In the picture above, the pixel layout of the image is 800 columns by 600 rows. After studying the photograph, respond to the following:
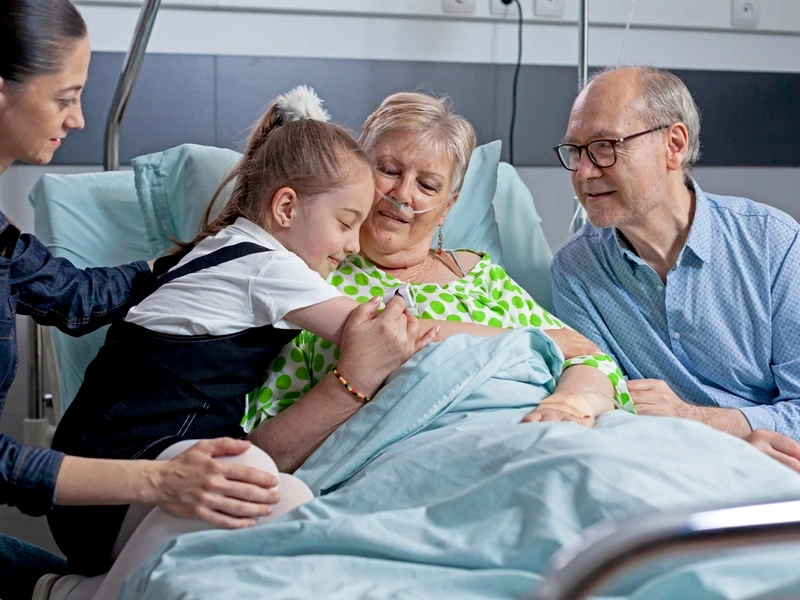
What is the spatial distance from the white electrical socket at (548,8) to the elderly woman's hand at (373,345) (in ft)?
5.90

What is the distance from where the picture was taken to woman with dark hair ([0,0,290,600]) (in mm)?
1256

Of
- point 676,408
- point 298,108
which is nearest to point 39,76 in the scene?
point 298,108

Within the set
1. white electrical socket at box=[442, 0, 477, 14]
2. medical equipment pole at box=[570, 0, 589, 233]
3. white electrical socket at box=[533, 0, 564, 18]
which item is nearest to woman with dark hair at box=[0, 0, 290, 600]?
medical equipment pole at box=[570, 0, 589, 233]

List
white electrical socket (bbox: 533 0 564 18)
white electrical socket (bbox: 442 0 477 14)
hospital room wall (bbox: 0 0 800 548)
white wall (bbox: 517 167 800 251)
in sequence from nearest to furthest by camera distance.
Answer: hospital room wall (bbox: 0 0 800 548) < white electrical socket (bbox: 442 0 477 14) < white electrical socket (bbox: 533 0 564 18) < white wall (bbox: 517 167 800 251)

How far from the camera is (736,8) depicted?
327 centimetres

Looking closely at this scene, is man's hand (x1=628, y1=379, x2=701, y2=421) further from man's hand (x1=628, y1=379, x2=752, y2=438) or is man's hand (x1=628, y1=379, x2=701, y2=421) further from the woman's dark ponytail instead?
the woman's dark ponytail

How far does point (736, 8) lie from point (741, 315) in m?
1.69

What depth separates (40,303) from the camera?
1.59 m

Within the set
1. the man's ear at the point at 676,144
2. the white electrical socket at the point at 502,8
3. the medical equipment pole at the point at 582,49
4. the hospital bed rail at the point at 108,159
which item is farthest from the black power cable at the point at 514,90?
the hospital bed rail at the point at 108,159

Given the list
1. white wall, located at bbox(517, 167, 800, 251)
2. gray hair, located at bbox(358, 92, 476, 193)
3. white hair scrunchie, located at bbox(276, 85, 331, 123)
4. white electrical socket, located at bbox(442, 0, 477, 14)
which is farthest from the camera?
white wall, located at bbox(517, 167, 800, 251)

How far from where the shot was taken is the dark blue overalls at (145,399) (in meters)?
1.50

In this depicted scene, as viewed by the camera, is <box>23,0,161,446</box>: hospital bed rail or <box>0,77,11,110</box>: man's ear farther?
Answer: <box>23,0,161,446</box>: hospital bed rail

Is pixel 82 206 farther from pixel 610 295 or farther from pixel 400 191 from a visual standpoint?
pixel 610 295

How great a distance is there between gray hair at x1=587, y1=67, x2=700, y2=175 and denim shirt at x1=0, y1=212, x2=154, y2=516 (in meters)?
1.11
